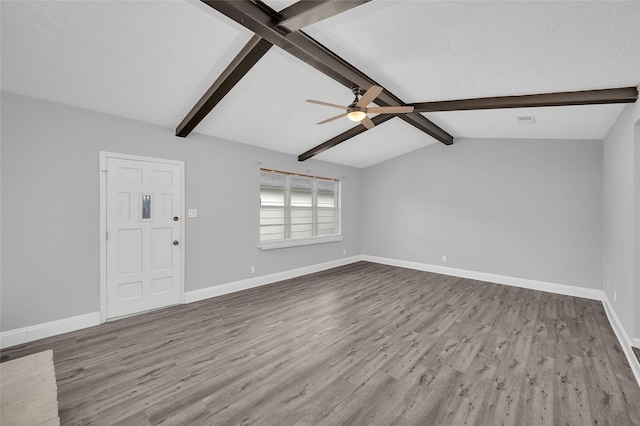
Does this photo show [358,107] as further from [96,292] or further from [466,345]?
[96,292]

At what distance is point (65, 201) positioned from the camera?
3.14 m

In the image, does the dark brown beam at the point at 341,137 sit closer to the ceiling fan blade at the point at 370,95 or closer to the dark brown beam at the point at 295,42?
the dark brown beam at the point at 295,42

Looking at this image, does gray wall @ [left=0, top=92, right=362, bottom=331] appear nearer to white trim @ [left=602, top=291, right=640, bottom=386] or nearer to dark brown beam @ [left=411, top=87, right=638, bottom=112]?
dark brown beam @ [left=411, top=87, right=638, bottom=112]

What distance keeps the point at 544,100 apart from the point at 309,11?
3051 mm

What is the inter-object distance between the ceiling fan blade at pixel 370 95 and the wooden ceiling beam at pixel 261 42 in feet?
2.76

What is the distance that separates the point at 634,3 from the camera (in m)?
1.80

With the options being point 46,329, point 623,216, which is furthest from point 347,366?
point 623,216

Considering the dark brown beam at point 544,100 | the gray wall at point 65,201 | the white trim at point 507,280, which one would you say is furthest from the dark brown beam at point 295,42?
the white trim at point 507,280

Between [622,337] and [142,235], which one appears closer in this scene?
[622,337]

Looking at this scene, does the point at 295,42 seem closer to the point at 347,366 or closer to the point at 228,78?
the point at 228,78

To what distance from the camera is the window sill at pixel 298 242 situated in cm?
519

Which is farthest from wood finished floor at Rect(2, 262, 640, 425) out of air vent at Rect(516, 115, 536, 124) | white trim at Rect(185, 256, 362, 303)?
air vent at Rect(516, 115, 536, 124)

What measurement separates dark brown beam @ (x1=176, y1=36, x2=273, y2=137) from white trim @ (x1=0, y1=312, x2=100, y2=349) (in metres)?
2.64

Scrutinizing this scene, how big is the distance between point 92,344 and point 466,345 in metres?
3.99
